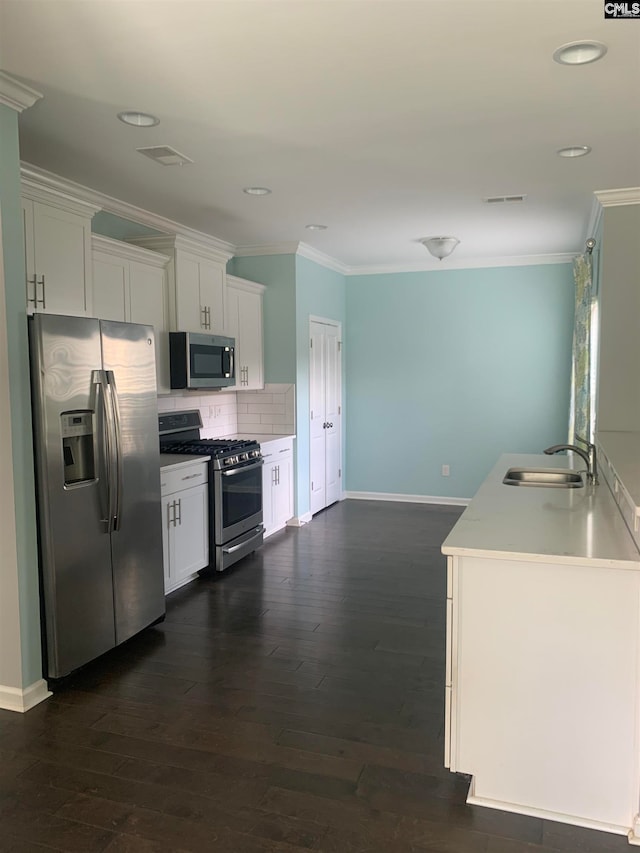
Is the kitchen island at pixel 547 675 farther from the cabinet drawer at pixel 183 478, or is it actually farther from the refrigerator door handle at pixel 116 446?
the cabinet drawer at pixel 183 478

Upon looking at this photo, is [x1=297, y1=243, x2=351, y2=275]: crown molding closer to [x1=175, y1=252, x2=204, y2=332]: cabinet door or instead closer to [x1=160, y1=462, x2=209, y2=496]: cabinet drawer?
[x1=175, y1=252, x2=204, y2=332]: cabinet door

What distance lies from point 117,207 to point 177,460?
1.84 metres

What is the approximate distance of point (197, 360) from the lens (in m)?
4.97

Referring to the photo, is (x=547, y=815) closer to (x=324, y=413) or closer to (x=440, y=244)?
(x=440, y=244)

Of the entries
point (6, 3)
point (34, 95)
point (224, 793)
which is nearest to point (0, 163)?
point (34, 95)

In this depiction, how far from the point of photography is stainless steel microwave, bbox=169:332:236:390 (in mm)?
4855

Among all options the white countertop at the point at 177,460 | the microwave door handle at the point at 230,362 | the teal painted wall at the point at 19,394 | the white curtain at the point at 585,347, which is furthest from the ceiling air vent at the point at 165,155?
the white curtain at the point at 585,347

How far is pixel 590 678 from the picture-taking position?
2154 mm

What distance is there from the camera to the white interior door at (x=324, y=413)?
22.2 ft

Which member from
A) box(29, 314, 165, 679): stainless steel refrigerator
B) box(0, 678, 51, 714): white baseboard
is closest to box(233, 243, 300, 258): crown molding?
box(29, 314, 165, 679): stainless steel refrigerator

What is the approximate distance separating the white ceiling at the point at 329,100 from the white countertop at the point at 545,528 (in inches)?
70.6

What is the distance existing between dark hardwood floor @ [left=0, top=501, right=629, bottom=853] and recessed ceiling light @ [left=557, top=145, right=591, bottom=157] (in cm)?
277

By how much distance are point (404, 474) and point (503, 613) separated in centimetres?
536

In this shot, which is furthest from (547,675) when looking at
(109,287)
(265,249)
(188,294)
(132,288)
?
(265,249)
